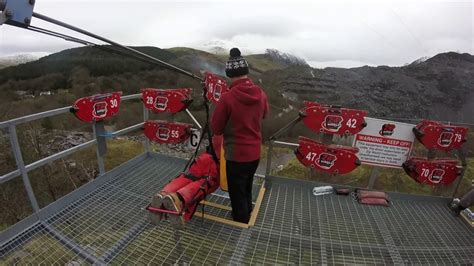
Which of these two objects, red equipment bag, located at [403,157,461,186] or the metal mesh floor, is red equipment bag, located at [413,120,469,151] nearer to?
red equipment bag, located at [403,157,461,186]

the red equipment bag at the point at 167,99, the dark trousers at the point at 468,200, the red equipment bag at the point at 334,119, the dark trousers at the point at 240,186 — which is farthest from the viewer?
the red equipment bag at the point at 167,99

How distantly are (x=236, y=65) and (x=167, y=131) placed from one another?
7.70 feet

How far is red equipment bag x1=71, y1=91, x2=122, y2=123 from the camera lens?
3.83 metres

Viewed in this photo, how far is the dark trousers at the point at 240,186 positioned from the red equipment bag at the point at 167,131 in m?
1.77

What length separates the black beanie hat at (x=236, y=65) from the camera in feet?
9.48

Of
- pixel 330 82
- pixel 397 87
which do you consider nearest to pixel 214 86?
pixel 330 82

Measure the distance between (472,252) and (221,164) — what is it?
9.96 ft

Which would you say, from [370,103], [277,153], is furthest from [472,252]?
[370,103]

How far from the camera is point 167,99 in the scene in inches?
186

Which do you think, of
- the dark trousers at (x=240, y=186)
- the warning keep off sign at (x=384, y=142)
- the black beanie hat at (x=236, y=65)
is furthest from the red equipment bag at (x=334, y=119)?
the black beanie hat at (x=236, y=65)

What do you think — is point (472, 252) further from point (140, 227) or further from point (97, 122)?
point (97, 122)

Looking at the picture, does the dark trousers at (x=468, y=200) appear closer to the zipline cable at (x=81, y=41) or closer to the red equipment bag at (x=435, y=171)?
the red equipment bag at (x=435, y=171)

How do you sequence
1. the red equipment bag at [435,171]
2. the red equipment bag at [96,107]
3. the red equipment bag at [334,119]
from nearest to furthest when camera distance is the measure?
1. the red equipment bag at [96,107]
2. the red equipment bag at [334,119]
3. the red equipment bag at [435,171]

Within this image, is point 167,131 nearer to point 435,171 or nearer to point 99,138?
point 99,138
